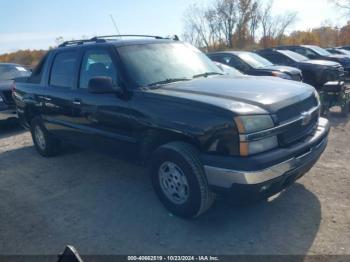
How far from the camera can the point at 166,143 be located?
3.67 metres

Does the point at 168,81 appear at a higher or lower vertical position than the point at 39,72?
lower

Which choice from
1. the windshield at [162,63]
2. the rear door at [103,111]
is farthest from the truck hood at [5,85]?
the windshield at [162,63]

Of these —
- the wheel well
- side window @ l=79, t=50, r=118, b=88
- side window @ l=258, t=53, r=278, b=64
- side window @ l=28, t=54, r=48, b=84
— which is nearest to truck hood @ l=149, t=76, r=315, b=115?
the wheel well

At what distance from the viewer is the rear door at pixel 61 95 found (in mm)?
4965

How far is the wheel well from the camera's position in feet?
11.4

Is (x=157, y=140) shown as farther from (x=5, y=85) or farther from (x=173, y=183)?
(x=5, y=85)

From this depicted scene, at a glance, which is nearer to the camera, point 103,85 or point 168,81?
point 103,85

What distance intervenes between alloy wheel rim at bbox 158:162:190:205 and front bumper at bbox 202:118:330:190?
40 cm

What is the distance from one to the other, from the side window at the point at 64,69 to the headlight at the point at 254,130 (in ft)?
9.24

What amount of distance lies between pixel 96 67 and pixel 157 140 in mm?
1429

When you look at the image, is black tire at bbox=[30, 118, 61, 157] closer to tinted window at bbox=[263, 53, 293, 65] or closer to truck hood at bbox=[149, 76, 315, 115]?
truck hood at bbox=[149, 76, 315, 115]

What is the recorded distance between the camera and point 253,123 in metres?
3.08

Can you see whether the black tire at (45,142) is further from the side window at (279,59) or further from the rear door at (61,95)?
the side window at (279,59)

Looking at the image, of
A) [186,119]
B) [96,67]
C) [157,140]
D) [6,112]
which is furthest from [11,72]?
[186,119]
